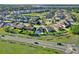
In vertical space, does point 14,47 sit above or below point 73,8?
below

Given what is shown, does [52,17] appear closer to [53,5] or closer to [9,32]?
[53,5]

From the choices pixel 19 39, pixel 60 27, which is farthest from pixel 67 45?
pixel 19 39

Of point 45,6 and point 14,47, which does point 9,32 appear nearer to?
point 14,47
